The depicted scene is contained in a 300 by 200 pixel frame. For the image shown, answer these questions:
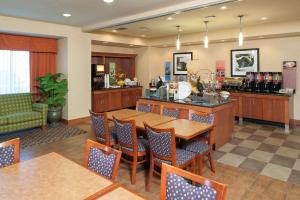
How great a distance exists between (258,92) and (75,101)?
4885 mm

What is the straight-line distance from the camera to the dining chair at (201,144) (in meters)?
2.96

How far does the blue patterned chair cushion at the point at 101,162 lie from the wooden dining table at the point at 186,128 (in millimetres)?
1051

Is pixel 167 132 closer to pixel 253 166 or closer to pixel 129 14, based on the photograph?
pixel 253 166

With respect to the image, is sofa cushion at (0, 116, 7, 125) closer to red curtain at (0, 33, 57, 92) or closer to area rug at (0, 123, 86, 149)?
area rug at (0, 123, 86, 149)

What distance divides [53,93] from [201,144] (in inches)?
163

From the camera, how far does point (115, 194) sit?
137 cm

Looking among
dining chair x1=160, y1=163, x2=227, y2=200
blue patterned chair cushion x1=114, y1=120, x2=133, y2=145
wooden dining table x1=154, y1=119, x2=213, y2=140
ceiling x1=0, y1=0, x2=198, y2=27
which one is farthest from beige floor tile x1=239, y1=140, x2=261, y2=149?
dining chair x1=160, y1=163, x2=227, y2=200

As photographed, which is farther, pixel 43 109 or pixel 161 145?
pixel 43 109

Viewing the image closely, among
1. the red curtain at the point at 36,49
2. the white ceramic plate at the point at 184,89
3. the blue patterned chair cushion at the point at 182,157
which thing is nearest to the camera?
the blue patterned chair cushion at the point at 182,157

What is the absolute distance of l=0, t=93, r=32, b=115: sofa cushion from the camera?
5.25 metres

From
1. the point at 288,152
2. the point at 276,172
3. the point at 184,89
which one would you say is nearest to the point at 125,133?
the point at 184,89

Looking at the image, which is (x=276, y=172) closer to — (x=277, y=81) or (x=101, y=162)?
(x=101, y=162)

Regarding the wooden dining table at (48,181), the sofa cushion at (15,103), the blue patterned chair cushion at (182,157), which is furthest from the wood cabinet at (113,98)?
the wooden dining table at (48,181)

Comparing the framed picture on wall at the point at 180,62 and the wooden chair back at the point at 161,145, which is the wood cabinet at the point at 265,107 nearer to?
the framed picture on wall at the point at 180,62
